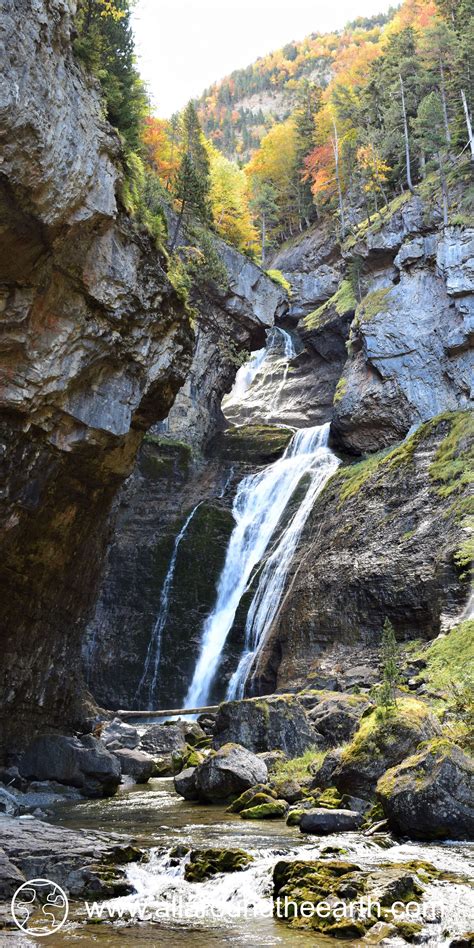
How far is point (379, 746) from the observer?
11.0 meters

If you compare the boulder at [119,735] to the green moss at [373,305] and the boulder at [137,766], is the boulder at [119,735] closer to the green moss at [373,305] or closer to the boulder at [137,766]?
the boulder at [137,766]

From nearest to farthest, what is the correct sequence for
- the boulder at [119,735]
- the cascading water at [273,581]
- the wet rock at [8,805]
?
the wet rock at [8,805] → the boulder at [119,735] → the cascading water at [273,581]

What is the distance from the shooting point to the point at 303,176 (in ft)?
194

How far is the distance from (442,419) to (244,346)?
53.6 ft

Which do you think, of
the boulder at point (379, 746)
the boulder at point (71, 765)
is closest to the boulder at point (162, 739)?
the boulder at point (71, 765)

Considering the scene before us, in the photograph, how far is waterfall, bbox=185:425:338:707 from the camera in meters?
28.7

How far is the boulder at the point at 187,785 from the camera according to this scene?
14141mm

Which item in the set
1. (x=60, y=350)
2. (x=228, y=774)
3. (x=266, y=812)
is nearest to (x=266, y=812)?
(x=266, y=812)

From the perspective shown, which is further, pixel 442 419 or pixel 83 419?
pixel 442 419

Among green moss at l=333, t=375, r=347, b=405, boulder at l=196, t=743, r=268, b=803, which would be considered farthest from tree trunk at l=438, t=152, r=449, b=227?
boulder at l=196, t=743, r=268, b=803

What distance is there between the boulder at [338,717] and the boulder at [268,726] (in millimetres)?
263

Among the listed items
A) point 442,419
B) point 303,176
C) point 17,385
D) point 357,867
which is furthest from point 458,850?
point 303,176

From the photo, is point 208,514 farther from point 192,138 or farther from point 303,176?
point 303,176

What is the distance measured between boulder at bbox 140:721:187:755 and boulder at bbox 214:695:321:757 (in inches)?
192
